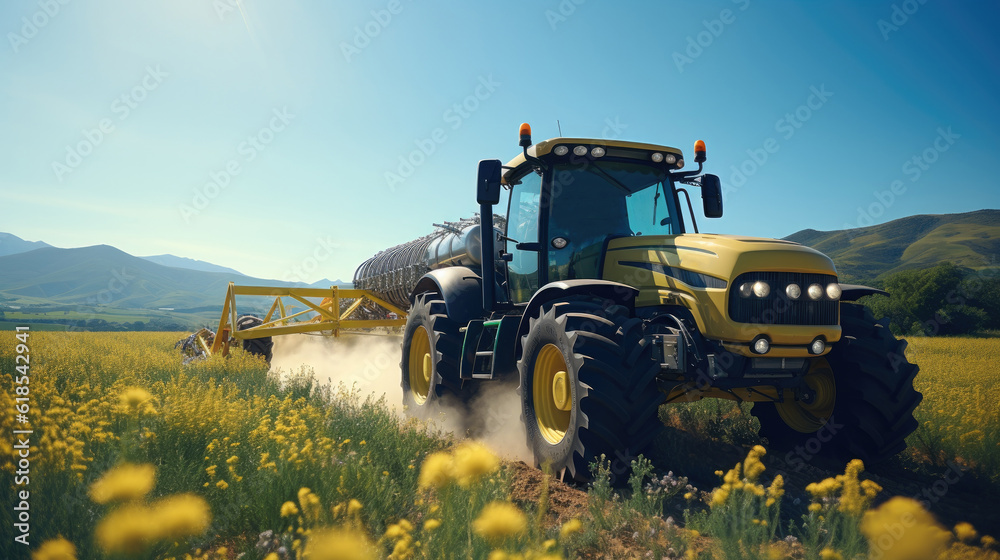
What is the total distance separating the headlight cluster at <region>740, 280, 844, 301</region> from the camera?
3.74 meters

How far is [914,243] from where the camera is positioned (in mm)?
131125

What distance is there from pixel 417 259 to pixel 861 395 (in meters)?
7.53

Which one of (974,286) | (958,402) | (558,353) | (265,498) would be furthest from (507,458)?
(974,286)

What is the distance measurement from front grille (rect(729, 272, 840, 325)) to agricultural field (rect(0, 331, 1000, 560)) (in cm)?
111

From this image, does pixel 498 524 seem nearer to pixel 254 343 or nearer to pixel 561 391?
pixel 561 391

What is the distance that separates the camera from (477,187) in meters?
5.02

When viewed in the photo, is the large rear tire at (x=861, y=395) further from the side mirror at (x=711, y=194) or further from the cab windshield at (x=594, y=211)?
the cab windshield at (x=594, y=211)

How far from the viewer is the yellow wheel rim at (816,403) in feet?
14.4

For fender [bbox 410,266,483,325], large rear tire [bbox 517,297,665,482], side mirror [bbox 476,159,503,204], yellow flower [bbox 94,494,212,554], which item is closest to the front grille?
large rear tire [bbox 517,297,665,482]

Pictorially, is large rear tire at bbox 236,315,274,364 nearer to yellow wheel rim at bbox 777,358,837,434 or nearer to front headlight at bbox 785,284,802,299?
yellow wheel rim at bbox 777,358,837,434

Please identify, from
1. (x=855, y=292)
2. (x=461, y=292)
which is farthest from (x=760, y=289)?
(x=461, y=292)

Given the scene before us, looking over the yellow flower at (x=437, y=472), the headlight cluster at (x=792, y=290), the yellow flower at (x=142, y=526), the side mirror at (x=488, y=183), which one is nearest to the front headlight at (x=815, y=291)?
the headlight cluster at (x=792, y=290)

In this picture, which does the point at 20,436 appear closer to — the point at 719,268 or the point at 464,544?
the point at 464,544

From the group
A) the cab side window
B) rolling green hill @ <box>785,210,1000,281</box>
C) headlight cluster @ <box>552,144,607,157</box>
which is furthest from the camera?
rolling green hill @ <box>785,210,1000,281</box>
